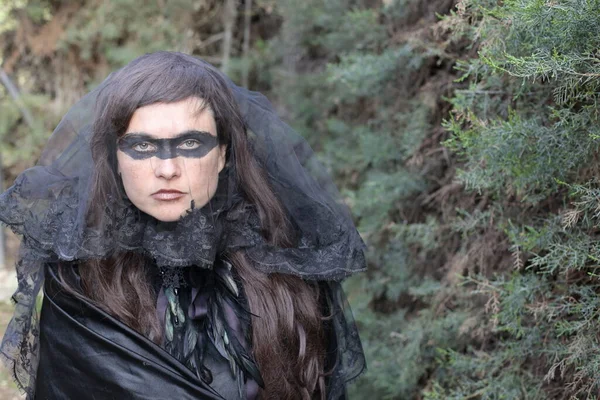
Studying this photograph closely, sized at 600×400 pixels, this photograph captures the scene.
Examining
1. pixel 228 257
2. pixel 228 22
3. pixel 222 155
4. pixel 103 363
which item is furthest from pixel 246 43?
pixel 103 363

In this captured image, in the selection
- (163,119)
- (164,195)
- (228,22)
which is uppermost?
(163,119)

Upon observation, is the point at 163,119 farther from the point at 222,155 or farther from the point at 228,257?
the point at 228,257

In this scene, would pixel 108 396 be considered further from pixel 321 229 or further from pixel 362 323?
pixel 362 323

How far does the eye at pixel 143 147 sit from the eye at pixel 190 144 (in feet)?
0.32

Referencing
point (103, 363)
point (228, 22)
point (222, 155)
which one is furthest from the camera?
point (228, 22)

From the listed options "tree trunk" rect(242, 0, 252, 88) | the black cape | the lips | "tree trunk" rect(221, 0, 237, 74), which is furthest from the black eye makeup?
"tree trunk" rect(221, 0, 237, 74)

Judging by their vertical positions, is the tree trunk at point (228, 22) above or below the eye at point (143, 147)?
below

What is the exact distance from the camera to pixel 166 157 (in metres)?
2.11

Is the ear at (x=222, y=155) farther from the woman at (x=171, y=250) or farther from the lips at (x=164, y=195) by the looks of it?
the lips at (x=164, y=195)

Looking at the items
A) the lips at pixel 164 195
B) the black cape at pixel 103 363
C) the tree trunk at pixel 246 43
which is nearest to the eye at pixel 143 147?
the lips at pixel 164 195

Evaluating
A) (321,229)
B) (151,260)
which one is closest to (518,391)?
(321,229)

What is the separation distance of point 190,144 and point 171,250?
0.34m

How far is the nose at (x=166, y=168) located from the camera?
2.09m

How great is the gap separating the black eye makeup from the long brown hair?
0.05 m
